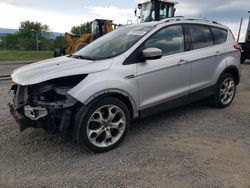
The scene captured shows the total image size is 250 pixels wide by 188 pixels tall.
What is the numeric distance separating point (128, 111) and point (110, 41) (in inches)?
53.6

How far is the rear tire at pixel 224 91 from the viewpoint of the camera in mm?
5527

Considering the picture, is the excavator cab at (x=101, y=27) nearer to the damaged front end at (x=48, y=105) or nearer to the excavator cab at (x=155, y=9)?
the excavator cab at (x=155, y=9)

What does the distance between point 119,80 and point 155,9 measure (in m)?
12.7

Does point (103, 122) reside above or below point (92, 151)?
above

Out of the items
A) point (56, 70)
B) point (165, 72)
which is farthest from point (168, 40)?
point (56, 70)

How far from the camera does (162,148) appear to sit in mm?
3975

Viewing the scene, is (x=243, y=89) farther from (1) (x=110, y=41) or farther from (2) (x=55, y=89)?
(2) (x=55, y=89)

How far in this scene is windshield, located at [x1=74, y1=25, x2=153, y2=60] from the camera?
427cm

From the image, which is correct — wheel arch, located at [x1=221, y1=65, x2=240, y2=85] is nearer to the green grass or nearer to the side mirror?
the side mirror

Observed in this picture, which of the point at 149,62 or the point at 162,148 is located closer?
the point at 162,148

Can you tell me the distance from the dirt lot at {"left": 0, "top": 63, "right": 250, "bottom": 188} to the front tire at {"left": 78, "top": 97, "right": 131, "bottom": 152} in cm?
15

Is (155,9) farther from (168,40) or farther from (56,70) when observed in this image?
(56,70)

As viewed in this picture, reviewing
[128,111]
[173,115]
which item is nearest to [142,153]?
[128,111]

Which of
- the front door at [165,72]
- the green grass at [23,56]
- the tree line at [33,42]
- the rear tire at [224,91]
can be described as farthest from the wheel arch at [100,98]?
the tree line at [33,42]
